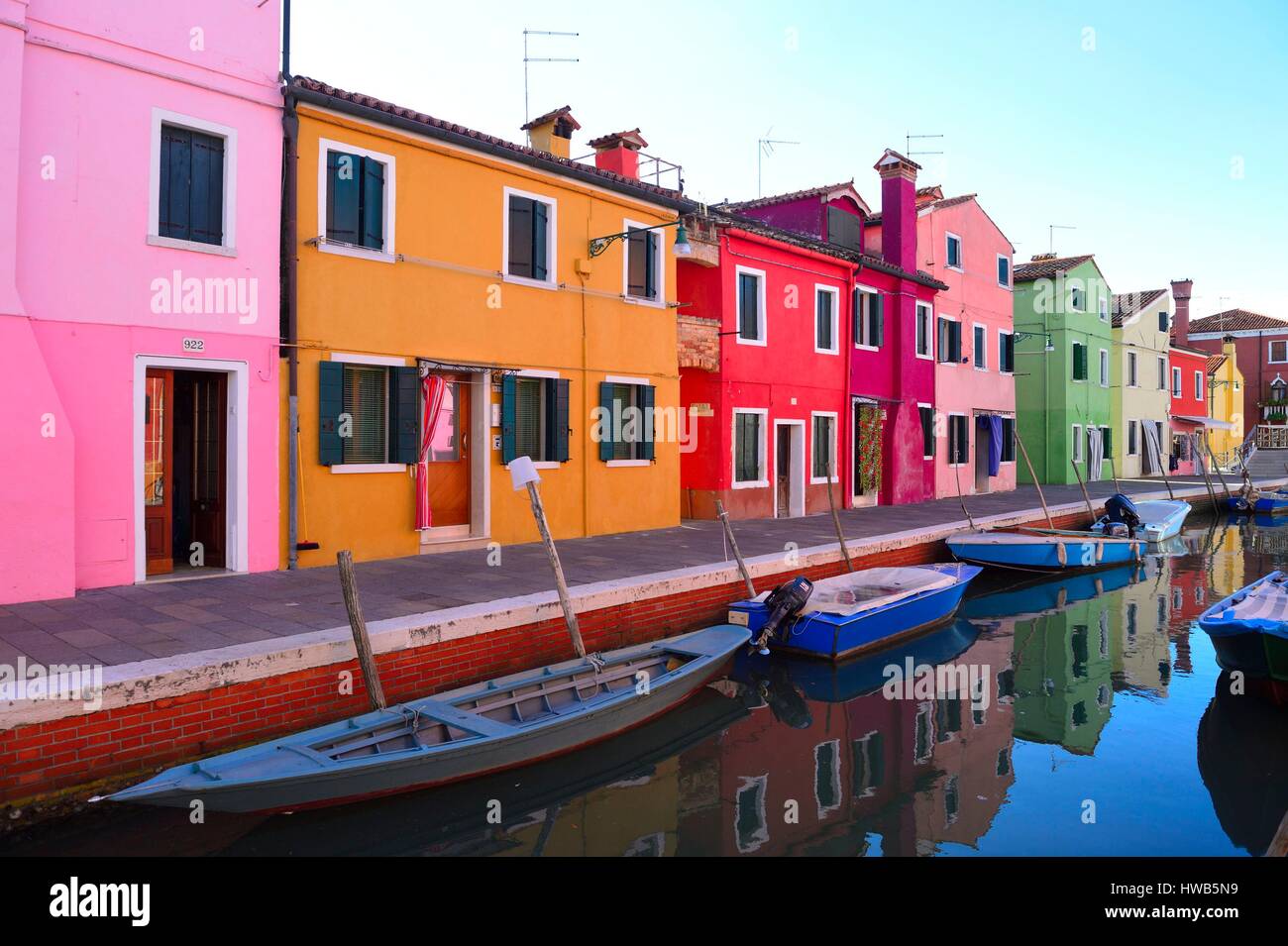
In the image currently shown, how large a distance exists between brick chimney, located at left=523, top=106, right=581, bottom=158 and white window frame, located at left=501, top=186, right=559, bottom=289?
2533 millimetres

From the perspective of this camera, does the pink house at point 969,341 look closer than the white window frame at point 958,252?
Yes

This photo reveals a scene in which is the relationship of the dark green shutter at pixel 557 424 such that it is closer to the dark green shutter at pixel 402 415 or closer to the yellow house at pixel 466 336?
the yellow house at pixel 466 336

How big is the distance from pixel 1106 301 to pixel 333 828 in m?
35.3

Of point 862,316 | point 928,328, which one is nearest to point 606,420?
point 862,316

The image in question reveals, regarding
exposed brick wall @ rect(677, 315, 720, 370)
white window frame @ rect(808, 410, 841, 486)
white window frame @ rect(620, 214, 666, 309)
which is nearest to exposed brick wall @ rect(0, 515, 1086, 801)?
white window frame @ rect(620, 214, 666, 309)

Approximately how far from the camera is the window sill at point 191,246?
9555 millimetres

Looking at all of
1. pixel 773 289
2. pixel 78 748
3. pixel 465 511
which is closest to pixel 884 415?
pixel 773 289

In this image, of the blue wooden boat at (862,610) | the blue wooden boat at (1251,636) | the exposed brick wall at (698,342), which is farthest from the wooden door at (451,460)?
the blue wooden boat at (1251,636)

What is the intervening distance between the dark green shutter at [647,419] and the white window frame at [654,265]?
155 cm

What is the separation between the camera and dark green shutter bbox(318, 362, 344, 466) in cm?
1092

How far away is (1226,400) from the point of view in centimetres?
4956

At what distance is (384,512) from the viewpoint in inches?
460

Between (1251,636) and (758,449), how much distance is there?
1041cm

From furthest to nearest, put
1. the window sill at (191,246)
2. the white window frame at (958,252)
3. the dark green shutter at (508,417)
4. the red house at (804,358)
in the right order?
1. the white window frame at (958,252)
2. the red house at (804,358)
3. the dark green shutter at (508,417)
4. the window sill at (191,246)
